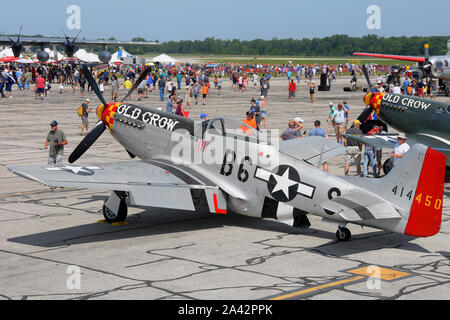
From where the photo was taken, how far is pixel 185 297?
9102 millimetres

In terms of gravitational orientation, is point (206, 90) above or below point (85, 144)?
above

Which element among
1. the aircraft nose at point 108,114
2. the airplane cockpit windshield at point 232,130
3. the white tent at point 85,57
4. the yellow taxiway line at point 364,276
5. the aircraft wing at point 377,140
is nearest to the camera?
the yellow taxiway line at point 364,276

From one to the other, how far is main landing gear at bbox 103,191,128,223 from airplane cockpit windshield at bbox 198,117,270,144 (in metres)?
2.14

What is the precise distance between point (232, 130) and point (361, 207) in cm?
355

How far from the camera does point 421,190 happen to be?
35.4ft

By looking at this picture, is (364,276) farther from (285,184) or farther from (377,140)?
(377,140)

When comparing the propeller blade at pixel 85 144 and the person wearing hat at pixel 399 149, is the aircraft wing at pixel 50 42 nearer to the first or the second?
the propeller blade at pixel 85 144

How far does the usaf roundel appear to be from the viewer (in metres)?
12.0

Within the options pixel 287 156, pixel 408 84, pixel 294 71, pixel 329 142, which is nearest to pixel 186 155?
pixel 287 156

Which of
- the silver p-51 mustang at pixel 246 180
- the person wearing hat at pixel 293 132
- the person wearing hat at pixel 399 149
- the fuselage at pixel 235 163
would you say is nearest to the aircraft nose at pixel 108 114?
the fuselage at pixel 235 163

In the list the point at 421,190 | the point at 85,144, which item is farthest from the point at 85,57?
the point at 421,190

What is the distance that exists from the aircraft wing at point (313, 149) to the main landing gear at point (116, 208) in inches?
148

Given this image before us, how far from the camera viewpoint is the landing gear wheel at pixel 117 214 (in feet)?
44.5
